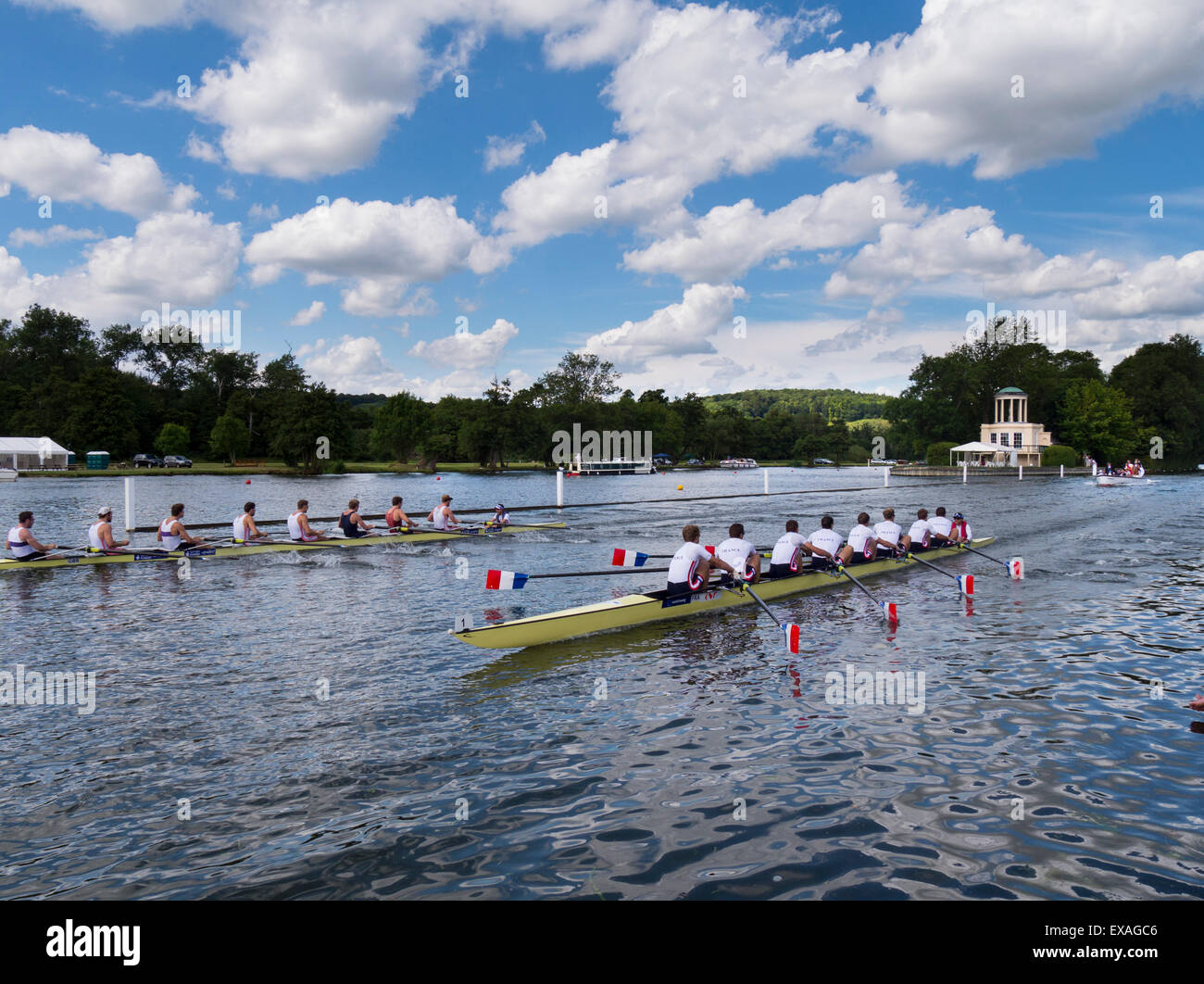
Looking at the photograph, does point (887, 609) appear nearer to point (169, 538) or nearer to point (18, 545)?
point (169, 538)

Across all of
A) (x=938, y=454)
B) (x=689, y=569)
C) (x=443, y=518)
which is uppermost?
(x=938, y=454)

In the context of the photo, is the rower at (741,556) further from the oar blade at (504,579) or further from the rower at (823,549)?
the oar blade at (504,579)

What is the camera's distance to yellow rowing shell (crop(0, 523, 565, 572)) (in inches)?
794

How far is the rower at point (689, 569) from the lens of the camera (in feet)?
46.8

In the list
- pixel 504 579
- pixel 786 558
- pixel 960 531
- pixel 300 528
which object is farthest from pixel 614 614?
pixel 960 531

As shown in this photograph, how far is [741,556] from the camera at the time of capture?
15.0 metres

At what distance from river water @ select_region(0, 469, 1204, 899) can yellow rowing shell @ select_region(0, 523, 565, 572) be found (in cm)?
383

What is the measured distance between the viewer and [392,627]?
1430 cm

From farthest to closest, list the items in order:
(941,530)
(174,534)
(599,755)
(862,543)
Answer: (941,530) < (174,534) < (862,543) < (599,755)

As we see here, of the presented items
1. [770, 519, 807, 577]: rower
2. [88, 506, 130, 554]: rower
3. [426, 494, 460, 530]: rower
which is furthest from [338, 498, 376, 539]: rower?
[770, 519, 807, 577]: rower

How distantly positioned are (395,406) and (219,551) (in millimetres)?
103938

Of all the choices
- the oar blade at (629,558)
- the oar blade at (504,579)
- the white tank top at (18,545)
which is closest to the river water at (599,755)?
the oar blade at (504,579)

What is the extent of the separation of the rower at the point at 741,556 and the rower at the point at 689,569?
68 cm

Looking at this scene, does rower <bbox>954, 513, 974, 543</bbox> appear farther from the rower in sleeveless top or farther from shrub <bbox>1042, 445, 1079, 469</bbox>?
shrub <bbox>1042, 445, 1079, 469</bbox>
